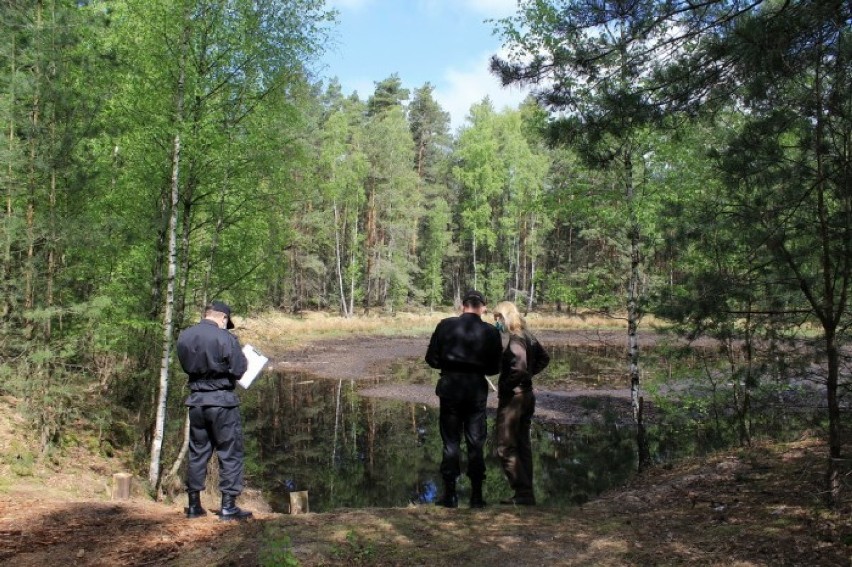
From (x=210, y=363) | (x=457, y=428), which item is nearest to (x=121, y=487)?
(x=210, y=363)

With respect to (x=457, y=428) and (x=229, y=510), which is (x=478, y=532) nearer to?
(x=457, y=428)

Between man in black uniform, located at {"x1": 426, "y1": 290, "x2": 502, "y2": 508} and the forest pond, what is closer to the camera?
man in black uniform, located at {"x1": 426, "y1": 290, "x2": 502, "y2": 508}

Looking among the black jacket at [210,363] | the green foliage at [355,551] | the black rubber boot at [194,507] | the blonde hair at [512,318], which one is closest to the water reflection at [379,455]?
the blonde hair at [512,318]

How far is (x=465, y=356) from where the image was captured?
569 centimetres

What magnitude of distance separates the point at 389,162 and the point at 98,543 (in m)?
37.6

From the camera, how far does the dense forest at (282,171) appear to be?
5141mm

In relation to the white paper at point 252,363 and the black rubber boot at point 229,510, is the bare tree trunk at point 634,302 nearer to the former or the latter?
the white paper at point 252,363

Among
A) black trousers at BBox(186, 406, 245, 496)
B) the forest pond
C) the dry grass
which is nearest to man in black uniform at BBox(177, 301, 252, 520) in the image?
black trousers at BBox(186, 406, 245, 496)

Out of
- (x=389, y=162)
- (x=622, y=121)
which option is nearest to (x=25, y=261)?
(x=622, y=121)

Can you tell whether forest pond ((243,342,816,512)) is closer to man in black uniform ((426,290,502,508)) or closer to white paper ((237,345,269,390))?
man in black uniform ((426,290,502,508))

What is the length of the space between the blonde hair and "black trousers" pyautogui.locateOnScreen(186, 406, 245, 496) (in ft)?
9.77

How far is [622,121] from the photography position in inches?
215

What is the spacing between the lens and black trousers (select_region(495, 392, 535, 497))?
6258 millimetres

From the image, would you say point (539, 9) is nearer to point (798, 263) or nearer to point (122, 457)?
point (798, 263)
